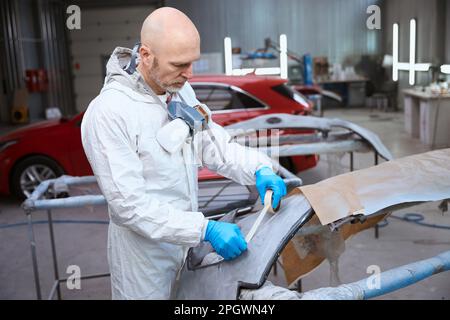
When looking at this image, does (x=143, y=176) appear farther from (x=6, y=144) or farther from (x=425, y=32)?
(x=425, y=32)

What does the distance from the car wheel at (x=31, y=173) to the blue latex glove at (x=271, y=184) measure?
3731mm

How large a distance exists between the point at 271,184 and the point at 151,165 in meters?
0.42

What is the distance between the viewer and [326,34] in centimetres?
1208

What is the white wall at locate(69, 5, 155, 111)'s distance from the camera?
10.6 metres

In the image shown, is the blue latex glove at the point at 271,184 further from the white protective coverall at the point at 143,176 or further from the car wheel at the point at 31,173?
the car wheel at the point at 31,173

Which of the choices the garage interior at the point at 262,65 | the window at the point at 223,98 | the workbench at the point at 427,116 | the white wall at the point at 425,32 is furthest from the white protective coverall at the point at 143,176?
the white wall at the point at 425,32

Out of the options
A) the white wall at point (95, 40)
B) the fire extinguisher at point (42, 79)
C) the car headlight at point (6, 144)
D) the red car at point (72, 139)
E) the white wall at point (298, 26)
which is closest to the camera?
the red car at point (72, 139)

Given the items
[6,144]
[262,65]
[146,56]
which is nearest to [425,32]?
[262,65]

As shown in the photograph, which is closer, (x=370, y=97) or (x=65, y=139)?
(x=65, y=139)

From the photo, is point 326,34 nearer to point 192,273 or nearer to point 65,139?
point 65,139

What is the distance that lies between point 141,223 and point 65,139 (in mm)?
3792

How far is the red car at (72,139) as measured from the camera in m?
4.73

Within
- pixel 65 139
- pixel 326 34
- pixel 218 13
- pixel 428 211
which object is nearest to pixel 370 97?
pixel 326 34

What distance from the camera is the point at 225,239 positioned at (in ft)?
4.50
